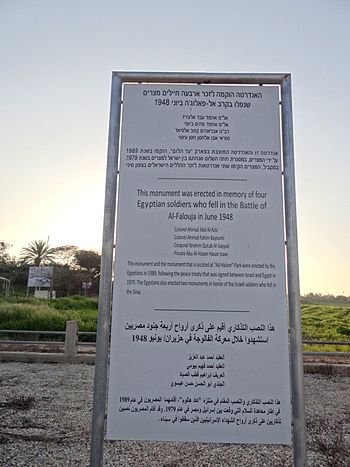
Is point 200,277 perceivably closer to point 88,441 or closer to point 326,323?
point 88,441

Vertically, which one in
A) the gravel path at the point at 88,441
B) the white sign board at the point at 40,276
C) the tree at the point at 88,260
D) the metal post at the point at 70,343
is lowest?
the gravel path at the point at 88,441

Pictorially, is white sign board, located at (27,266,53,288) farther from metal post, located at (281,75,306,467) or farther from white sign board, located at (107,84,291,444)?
metal post, located at (281,75,306,467)

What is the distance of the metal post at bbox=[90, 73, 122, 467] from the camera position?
117 inches

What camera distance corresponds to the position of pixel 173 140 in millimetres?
3334

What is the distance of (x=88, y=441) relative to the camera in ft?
18.5

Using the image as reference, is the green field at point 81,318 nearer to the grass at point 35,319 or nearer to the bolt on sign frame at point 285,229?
the grass at point 35,319

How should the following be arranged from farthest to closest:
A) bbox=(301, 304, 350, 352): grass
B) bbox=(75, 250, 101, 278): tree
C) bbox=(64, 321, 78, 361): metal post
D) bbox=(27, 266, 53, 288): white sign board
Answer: bbox=(75, 250, 101, 278): tree < bbox=(27, 266, 53, 288): white sign board < bbox=(301, 304, 350, 352): grass < bbox=(64, 321, 78, 361): metal post

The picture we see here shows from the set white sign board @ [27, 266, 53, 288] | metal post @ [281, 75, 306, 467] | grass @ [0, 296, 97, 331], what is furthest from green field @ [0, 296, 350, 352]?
metal post @ [281, 75, 306, 467]

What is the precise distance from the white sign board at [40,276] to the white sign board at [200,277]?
32.3 m

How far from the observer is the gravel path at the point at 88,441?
4965 mm

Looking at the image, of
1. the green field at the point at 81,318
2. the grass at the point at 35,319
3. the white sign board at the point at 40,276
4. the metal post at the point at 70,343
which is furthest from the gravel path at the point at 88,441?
the white sign board at the point at 40,276

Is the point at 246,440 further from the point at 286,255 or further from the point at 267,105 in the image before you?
the point at 267,105

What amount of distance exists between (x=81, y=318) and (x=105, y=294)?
69.8 ft

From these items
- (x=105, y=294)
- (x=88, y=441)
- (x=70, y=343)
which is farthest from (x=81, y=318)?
(x=105, y=294)
